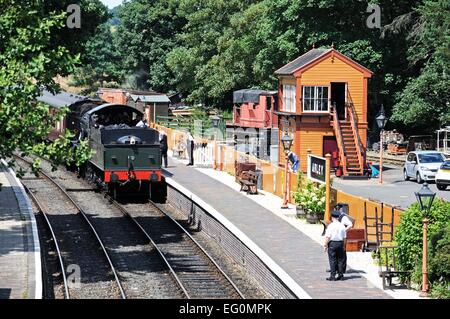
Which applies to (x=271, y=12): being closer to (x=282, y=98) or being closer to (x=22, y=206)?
(x=282, y=98)

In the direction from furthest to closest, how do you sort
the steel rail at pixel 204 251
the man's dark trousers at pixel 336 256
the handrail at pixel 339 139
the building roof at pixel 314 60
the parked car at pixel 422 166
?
the building roof at pixel 314 60, the handrail at pixel 339 139, the parked car at pixel 422 166, the steel rail at pixel 204 251, the man's dark trousers at pixel 336 256

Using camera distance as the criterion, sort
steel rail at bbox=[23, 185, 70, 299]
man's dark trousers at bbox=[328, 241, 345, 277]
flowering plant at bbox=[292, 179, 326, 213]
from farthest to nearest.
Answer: flowering plant at bbox=[292, 179, 326, 213], steel rail at bbox=[23, 185, 70, 299], man's dark trousers at bbox=[328, 241, 345, 277]

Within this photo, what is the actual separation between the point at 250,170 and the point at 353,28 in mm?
25105

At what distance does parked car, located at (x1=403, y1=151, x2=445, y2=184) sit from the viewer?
4055 cm

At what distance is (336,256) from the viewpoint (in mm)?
19375

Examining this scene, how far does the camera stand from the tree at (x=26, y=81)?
19891 mm

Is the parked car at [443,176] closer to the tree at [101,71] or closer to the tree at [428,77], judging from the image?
the tree at [428,77]

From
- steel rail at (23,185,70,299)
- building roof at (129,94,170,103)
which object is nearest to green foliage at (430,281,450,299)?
steel rail at (23,185,70,299)

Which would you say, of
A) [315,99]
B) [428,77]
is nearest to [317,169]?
[315,99]

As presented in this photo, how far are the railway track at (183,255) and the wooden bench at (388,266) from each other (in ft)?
→ 9.98

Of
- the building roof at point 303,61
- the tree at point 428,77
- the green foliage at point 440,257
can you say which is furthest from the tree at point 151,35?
the green foliage at point 440,257

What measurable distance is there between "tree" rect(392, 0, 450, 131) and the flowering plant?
23.3m

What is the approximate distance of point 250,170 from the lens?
3366 cm

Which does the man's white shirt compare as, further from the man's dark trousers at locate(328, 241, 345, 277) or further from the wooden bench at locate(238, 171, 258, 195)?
the wooden bench at locate(238, 171, 258, 195)
